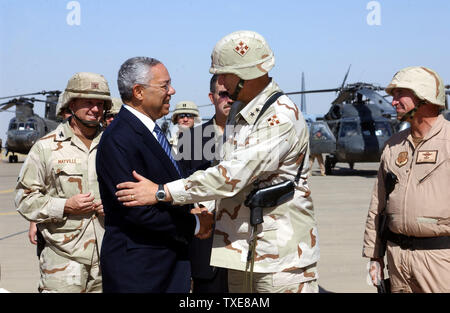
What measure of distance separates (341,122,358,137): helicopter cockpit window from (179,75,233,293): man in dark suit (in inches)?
725

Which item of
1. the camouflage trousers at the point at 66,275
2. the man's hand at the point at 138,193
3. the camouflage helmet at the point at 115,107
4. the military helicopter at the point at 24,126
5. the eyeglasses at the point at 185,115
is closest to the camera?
the man's hand at the point at 138,193

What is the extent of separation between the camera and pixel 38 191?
4.37 metres

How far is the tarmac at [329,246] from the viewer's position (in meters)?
7.02

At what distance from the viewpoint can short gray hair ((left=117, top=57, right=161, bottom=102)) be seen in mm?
3230

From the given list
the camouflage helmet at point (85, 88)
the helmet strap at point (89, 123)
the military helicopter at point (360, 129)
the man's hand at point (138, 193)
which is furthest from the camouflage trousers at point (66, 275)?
the military helicopter at point (360, 129)

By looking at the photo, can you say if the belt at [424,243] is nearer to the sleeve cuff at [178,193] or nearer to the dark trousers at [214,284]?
the dark trousers at [214,284]

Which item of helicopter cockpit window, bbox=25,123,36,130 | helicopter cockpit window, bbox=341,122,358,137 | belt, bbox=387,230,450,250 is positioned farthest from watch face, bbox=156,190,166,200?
helicopter cockpit window, bbox=25,123,36,130

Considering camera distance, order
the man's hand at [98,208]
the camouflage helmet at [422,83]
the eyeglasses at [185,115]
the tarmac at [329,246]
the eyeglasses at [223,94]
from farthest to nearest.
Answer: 1. the eyeglasses at [185,115]
2. the tarmac at [329,246]
3. the eyeglasses at [223,94]
4. the man's hand at [98,208]
5. the camouflage helmet at [422,83]

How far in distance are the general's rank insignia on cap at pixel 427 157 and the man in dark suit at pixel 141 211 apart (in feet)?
4.20

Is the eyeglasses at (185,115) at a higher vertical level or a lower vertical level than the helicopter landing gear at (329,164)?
higher

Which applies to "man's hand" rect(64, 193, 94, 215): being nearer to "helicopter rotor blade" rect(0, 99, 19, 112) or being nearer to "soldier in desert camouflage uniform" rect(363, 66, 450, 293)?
"soldier in desert camouflage uniform" rect(363, 66, 450, 293)

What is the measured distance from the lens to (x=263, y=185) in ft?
10.3
